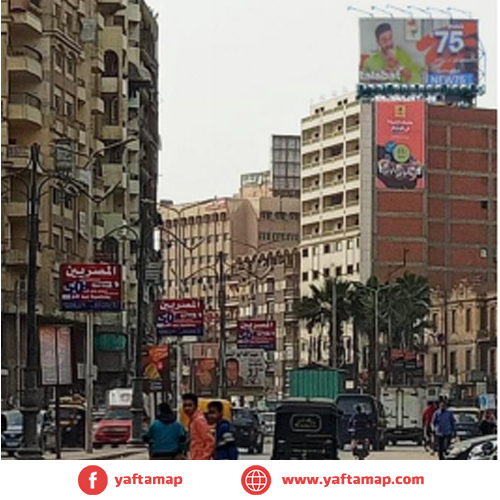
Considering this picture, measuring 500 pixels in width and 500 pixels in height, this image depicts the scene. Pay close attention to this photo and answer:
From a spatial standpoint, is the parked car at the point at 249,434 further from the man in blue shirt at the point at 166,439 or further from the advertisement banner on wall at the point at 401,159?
the advertisement banner on wall at the point at 401,159

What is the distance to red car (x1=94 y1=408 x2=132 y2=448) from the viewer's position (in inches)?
1370

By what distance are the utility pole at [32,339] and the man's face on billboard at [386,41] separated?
469 cm

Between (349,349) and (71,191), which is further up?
(71,191)

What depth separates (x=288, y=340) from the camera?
40.2 meters

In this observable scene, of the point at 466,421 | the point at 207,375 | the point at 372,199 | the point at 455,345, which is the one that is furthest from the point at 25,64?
the point at 455,345

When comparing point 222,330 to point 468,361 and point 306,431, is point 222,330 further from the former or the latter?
point 306,431

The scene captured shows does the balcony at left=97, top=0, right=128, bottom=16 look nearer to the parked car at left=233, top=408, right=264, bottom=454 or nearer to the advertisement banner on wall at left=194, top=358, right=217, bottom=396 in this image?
the advertisement banner on wall at left=194, top=358, right=217, bottom=396

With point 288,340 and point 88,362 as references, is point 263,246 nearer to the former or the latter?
point 88,362

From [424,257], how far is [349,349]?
1624 centimetres

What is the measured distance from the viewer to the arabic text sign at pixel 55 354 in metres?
26.3
